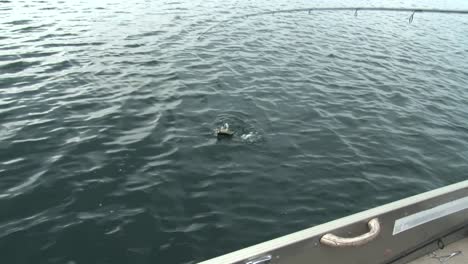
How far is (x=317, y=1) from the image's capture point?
31.4m

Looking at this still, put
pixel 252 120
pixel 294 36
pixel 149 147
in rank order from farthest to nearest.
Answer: pixel 294 36 → pixel 252 120 → pixel 149 147

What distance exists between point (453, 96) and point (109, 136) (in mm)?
12564

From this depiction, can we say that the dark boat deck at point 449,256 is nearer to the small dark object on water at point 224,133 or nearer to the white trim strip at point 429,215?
the white trim strip at point 429,215

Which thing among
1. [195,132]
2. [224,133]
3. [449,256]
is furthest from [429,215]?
[195,132]

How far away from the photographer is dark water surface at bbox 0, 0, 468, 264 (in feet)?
25.9

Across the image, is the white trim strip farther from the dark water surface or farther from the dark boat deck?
the dark water surface

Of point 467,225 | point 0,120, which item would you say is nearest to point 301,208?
point 467,225

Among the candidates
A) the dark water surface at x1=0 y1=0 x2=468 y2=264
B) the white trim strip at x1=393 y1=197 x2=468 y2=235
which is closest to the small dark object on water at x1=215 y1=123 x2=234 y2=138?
the dark water surface at x1=0 y1=0 x2=468 y2=264

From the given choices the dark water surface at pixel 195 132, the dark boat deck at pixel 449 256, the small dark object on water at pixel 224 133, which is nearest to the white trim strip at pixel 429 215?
the dark boat deck at pixel 449 256

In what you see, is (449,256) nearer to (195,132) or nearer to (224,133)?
(224,133)

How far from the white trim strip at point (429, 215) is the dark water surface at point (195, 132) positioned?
3167 millimetres

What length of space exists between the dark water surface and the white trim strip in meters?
3.17

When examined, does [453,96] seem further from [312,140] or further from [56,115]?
[56,115]

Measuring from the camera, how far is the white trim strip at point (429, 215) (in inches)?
199
